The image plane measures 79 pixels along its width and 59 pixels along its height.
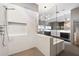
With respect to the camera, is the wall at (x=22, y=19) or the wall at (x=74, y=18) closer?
the wall at (x=22, y=19)

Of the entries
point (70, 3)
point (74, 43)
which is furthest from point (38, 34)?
point (70, 3)

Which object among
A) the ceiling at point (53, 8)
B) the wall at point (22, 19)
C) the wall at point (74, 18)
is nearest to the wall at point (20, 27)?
the wall at point (22, 19)

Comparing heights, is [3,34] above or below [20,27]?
below

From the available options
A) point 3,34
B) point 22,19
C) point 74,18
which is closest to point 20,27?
point 22,19

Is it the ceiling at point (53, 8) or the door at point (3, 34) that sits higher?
the ceiling at point (53, 8)

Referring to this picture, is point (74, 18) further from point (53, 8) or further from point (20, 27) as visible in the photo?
point (20, 27)

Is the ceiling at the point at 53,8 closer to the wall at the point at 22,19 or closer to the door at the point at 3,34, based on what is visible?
the wall at the point at 22,19

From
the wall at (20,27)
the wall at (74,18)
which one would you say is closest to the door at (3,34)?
the wall at (20,27)

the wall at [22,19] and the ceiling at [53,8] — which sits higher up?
the ceiling at [53,8]

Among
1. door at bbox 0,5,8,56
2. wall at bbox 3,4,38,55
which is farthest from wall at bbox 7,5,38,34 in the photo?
door at bbox 0,5,8,56

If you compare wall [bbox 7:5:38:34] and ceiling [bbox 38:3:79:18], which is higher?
ceiling [bbox 38:3:79:18]

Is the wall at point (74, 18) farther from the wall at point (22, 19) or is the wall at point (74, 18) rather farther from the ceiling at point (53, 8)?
the wall at point (22, 19)

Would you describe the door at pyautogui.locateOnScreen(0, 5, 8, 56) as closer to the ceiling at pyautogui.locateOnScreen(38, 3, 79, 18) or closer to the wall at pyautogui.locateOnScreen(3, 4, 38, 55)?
the wall at pyautogui.locateOnScreen(3, 4, 38, 55)

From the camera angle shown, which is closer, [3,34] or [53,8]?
[3,34]
